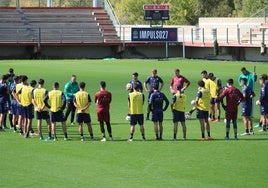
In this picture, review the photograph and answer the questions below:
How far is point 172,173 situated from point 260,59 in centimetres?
4165

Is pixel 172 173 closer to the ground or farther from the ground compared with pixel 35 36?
closer to the ground

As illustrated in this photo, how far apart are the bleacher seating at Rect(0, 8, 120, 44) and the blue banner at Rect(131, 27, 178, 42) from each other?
5.52 ft

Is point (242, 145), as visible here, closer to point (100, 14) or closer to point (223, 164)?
point (223, 164)

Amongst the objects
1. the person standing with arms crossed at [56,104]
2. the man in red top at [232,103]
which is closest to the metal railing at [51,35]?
the person standing with arms crossed at [56,104]

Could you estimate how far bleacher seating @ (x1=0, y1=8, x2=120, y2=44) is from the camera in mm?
69938

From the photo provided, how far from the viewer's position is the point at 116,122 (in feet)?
96.4

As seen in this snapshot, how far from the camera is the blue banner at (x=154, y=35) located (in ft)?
231

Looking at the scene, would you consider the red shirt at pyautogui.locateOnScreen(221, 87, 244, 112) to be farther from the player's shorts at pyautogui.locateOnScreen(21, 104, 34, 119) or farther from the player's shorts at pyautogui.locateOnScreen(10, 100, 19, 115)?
the player's shorts at pyautogui.locateOnScreen(10, 100, 19, 115)

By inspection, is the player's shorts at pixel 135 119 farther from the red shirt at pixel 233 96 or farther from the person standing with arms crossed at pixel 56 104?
the red shirt at pixel 233 96

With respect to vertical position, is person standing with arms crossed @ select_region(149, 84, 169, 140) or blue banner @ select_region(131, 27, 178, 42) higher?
blue banner @ select_region(131, 27, 178, 42)

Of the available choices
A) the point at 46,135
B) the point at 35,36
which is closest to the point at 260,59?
the point at 35,36

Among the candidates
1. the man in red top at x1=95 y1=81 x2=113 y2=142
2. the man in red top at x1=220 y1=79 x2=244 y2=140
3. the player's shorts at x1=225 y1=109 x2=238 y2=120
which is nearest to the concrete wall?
the man in red top at x1=220 y1=79 x2=244 y2=140

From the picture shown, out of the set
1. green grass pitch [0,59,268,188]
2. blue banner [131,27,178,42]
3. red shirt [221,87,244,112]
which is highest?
blue banner [131,27,178,42]

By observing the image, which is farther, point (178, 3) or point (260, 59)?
point (178, 3)
